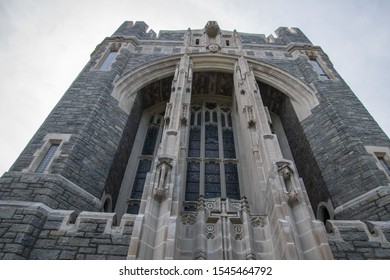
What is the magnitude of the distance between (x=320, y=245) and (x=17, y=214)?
5.38 m

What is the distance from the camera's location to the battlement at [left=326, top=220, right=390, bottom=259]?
5.63 metres

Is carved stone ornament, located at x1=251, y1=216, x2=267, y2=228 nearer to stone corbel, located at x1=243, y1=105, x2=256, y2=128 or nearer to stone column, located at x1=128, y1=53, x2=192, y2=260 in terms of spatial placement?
stone column, located at x1=128, y1=53, x2=192, y2=260

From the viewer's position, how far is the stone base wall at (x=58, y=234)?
534 cm

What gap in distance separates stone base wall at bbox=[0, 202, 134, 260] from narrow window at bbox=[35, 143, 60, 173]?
1428 millimetres

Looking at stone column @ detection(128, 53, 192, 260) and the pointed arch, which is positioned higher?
the pointed arch

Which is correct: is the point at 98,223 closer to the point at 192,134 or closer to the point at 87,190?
the point at 87,190

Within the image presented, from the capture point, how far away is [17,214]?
5844mm

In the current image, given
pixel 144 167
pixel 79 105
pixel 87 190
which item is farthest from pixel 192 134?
pixel 87 190

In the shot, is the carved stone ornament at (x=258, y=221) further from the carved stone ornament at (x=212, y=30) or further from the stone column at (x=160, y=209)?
the carved stone ornament at (x=212, y=30)

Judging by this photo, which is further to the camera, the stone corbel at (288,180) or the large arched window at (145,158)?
the large arched window at (145,158)

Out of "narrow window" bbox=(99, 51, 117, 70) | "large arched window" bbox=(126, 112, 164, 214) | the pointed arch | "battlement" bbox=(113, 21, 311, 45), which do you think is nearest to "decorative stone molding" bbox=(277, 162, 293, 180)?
"large arched window" bbox=(126, 112, 164, 214)

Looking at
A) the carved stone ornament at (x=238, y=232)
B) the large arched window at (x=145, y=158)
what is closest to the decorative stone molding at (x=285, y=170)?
the carved stone ornament at (x=238, y=232)

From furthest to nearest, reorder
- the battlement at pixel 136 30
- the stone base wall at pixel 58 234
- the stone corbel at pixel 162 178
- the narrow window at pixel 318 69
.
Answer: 1. the battlement at pixel 136 30
2. the narrow window at pixel 318 69
3. the stone corbel at pixel 162 178
4. the stone base wall at pixel 58 234

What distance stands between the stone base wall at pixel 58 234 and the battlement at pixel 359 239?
3.94 m
